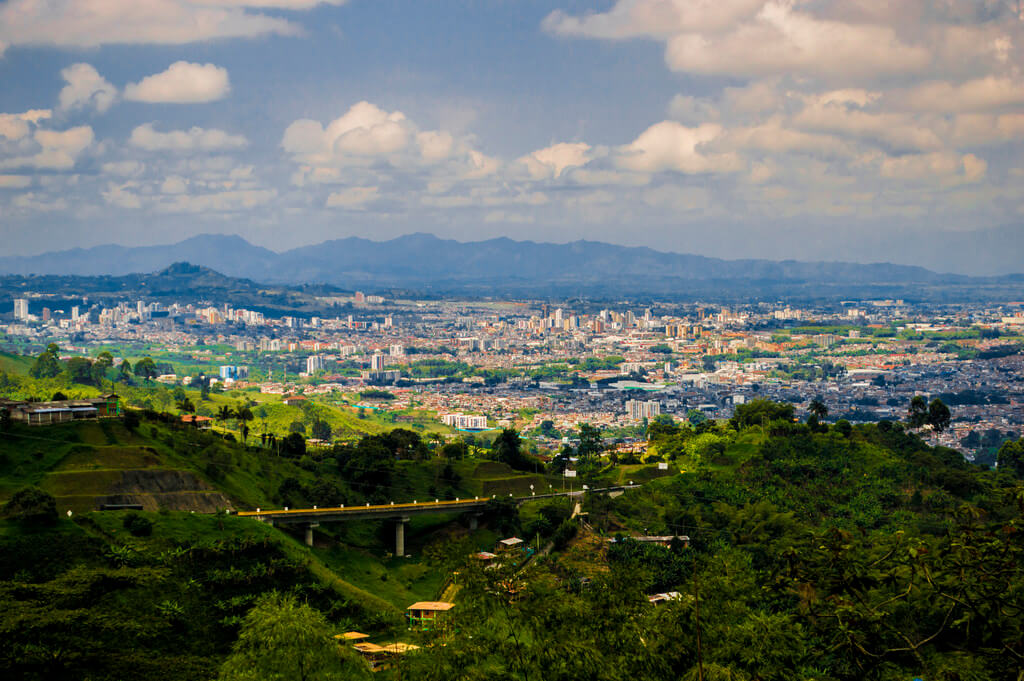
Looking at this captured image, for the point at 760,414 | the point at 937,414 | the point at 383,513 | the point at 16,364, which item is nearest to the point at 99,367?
the point at 16,364

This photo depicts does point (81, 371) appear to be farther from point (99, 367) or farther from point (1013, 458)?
point (1013, 458)

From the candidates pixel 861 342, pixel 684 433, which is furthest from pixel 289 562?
pixel 861 342

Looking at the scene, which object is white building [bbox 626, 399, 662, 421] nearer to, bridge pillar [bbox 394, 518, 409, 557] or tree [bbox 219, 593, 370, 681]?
bridge pillar [bbox 394, 518, 409, 557]

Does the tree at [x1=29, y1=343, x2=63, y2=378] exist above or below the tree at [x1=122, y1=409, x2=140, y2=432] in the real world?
below

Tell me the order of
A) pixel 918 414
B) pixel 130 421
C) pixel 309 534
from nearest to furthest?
pixel 309 534 → pixel 130 421 → pixel 918 414

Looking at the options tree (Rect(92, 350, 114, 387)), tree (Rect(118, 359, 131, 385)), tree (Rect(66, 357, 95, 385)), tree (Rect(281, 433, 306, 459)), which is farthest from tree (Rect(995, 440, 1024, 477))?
tree (Rect(118, 359, 131, 385))

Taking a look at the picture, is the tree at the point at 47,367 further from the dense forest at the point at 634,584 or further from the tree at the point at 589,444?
the tree at the point at 589,444
